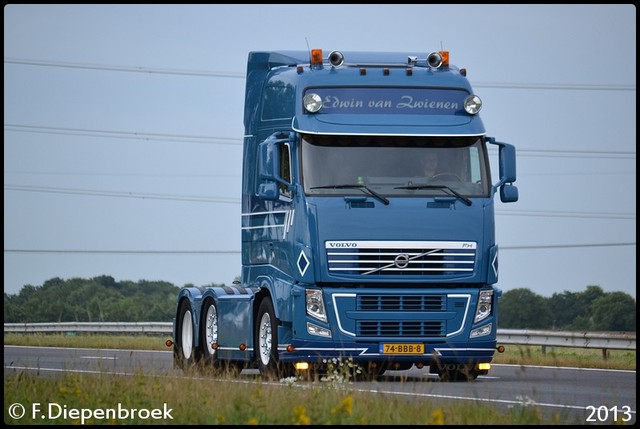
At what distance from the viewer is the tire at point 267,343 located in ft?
69.3

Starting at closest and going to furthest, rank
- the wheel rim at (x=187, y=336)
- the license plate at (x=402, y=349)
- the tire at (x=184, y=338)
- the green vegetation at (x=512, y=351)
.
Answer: the license plate at (x=402, y=349) < the tire at (x=184, y=338) < the wheel rim at (x=187, y=336) < the green vegetation at (x=512, y=351)

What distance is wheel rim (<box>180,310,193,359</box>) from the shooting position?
24875 mm

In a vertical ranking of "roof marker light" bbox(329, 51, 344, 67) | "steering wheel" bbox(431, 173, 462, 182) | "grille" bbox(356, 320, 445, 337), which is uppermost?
"roof marker light" bbox(329, 51, 344, 67)

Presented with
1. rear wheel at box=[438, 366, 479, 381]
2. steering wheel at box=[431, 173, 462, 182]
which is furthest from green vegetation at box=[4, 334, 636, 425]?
steering wheel at box=[431, 173, 462, 182]

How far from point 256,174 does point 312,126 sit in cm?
222

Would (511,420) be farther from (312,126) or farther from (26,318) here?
(26,318)

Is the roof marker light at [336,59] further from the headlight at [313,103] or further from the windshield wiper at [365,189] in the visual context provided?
the windshield wiper at [365,189]

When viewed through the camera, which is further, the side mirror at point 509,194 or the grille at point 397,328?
the side mirror at point 509,194

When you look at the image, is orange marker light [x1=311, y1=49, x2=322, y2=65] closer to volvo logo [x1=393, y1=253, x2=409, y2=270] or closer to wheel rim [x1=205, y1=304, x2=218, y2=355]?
volvo logo [x1=393, y1=253, x2=409, y2=270]

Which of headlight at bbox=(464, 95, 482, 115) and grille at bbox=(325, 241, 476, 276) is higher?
headlight at bbox=(464, 95, 482, 115)

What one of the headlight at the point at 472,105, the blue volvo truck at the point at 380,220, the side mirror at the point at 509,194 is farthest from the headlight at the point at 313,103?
the side mirror at the point at 509,194

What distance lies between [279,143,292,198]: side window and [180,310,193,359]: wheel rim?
14.0ft

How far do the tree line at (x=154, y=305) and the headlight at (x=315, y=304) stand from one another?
31098 millimetres

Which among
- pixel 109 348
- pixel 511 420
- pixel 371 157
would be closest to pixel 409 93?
pixel 371 157
